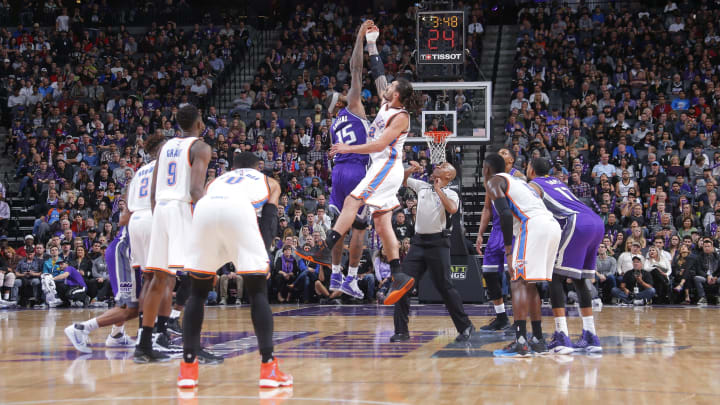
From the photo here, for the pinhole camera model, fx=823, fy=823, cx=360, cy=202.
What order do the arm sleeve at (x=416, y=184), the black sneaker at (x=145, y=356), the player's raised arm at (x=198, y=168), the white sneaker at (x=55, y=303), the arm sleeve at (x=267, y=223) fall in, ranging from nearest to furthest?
the arm sleeve at (x=267, y=223) < the player's raised arm at (x=198, y=168) < the black sneaker at (x=145, y=356) < the arm sleeve at (x=416, y=184) < the white sneaker at (x=55, y=303)

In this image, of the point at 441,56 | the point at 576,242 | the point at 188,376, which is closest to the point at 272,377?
the point at 188,376

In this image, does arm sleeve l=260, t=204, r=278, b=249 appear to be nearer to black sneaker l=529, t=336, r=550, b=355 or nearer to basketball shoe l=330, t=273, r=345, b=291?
basketball shoe l=330, t=273, r=345, b=291

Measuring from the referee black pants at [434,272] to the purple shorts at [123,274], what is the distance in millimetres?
2527

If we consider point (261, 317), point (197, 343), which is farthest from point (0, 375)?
point (261, 317)

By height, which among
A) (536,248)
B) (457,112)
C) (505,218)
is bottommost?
(536,248)

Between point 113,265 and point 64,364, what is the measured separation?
1544 millimetres

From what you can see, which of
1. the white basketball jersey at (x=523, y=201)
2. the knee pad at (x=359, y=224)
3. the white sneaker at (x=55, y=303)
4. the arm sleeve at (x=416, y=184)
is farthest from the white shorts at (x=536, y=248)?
the white sneaker at (x=55, y=303)

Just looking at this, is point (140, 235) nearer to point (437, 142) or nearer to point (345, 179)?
point (345, 179)

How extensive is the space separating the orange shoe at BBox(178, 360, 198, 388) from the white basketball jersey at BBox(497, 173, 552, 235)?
3282 mm

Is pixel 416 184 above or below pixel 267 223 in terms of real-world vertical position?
above

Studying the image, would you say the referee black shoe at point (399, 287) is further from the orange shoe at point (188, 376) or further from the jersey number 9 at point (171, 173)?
the orange shoe at point (188, 376)

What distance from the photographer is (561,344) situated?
7.46 metres

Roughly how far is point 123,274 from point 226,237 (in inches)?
115

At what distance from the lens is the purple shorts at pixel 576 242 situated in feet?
24.9
